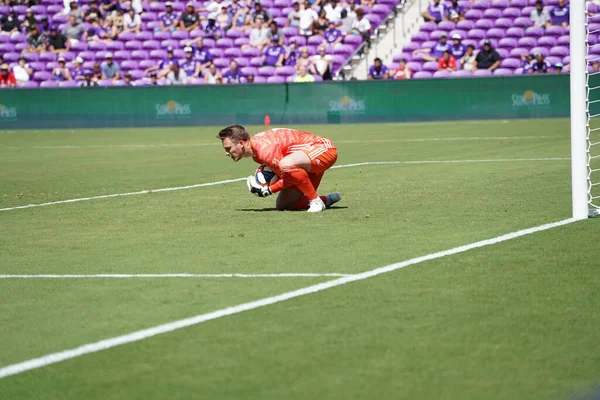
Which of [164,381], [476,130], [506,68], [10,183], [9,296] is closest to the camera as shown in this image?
[164,381]

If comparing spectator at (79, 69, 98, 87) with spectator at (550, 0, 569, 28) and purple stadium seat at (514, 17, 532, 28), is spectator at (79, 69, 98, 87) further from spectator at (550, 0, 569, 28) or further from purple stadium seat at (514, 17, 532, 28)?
spectator at (550, 0, 569, 28)

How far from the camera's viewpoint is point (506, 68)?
31.8 m

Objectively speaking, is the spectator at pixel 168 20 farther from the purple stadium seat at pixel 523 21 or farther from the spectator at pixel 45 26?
the purple stadium seat at pixel 523 21

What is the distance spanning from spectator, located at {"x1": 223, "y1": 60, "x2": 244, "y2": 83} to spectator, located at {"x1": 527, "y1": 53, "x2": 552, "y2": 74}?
28.7 ft

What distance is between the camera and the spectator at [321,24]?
3509 centimetres

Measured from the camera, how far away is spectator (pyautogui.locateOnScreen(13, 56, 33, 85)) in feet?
122

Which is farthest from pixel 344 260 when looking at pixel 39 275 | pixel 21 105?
pixel 21 105

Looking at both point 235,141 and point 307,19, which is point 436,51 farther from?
point 235,141

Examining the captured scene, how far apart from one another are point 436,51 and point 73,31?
43.8 feet

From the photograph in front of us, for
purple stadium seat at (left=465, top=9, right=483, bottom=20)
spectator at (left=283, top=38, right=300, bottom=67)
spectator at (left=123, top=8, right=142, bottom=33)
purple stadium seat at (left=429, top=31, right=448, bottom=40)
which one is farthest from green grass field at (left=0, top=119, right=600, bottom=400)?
spectator at (left=123, top=8, right=142, bottom=33)

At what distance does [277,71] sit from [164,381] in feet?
97.4

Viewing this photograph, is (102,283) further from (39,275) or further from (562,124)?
(562,124)

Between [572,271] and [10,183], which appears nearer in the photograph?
[572,271]

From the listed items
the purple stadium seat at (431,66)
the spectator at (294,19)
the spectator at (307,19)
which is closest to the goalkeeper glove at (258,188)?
the purple stadium seat at (431,66)
